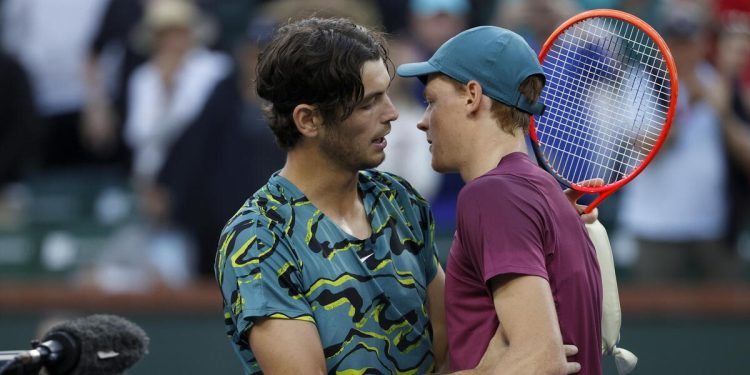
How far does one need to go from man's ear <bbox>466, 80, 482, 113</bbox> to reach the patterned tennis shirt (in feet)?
1.50

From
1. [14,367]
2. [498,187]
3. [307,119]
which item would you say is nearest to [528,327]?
[498,187]

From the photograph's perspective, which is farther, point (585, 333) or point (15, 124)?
point (15, 124)

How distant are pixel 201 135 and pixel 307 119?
4.04 metres

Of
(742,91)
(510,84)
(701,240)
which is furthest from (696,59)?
(510,84)

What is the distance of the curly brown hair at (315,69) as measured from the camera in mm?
3330

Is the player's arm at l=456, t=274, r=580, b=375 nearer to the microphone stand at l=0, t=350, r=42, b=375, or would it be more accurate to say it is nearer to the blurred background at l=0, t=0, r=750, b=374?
the microphone stand at l=0, t=350, r=42, b=375

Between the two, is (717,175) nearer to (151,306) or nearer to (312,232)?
(151,306)

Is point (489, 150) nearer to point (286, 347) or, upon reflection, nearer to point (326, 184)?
point (326, 184)

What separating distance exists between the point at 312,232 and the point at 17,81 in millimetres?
4937

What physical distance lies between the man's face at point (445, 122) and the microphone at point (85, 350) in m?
0.89

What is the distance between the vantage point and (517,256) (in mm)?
2979

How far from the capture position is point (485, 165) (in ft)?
10.5

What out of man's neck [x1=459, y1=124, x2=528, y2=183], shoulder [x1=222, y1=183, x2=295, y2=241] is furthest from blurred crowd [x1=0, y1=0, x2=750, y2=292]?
man's neck [x1=459, y1=124, x2=528, y2=183]

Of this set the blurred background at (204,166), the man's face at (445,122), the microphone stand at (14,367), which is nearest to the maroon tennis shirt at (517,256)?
the man's face at (445,122)
